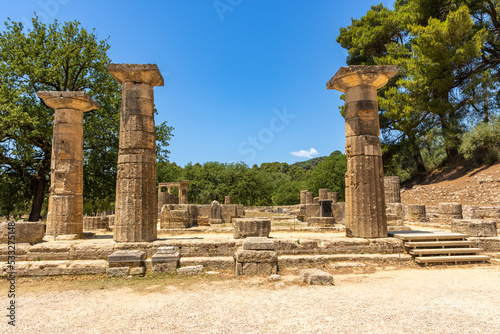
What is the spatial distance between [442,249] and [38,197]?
56.8ft

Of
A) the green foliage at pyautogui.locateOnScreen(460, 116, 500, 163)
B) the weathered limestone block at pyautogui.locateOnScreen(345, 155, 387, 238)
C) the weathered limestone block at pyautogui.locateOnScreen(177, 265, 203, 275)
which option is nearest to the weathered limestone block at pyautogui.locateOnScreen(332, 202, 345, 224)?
the weathered limestone block at pyautogui.locateOnScreen(345, 155, 387, 238)

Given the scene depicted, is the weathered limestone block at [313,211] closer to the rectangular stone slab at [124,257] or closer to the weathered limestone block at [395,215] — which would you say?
the weathered limestone block at [395,215]

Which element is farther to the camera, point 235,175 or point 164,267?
point 235,175

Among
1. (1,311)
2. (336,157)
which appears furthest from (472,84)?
(1,311)

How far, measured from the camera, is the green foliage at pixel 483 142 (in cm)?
2023

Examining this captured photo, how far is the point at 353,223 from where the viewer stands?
8281mm

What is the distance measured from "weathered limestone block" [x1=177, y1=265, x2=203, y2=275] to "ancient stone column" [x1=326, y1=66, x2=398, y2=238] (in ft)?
13.7

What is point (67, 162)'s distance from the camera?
31.9 ft

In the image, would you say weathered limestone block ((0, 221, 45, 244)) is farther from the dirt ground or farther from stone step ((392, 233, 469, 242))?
the dirt ground

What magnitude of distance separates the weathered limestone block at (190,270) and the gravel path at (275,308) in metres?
0.74

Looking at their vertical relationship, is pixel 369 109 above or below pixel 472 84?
below

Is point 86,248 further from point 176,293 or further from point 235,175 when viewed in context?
point 235,175

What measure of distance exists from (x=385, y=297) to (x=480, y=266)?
3.86 m

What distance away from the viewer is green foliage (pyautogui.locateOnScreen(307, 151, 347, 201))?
33.0 m
